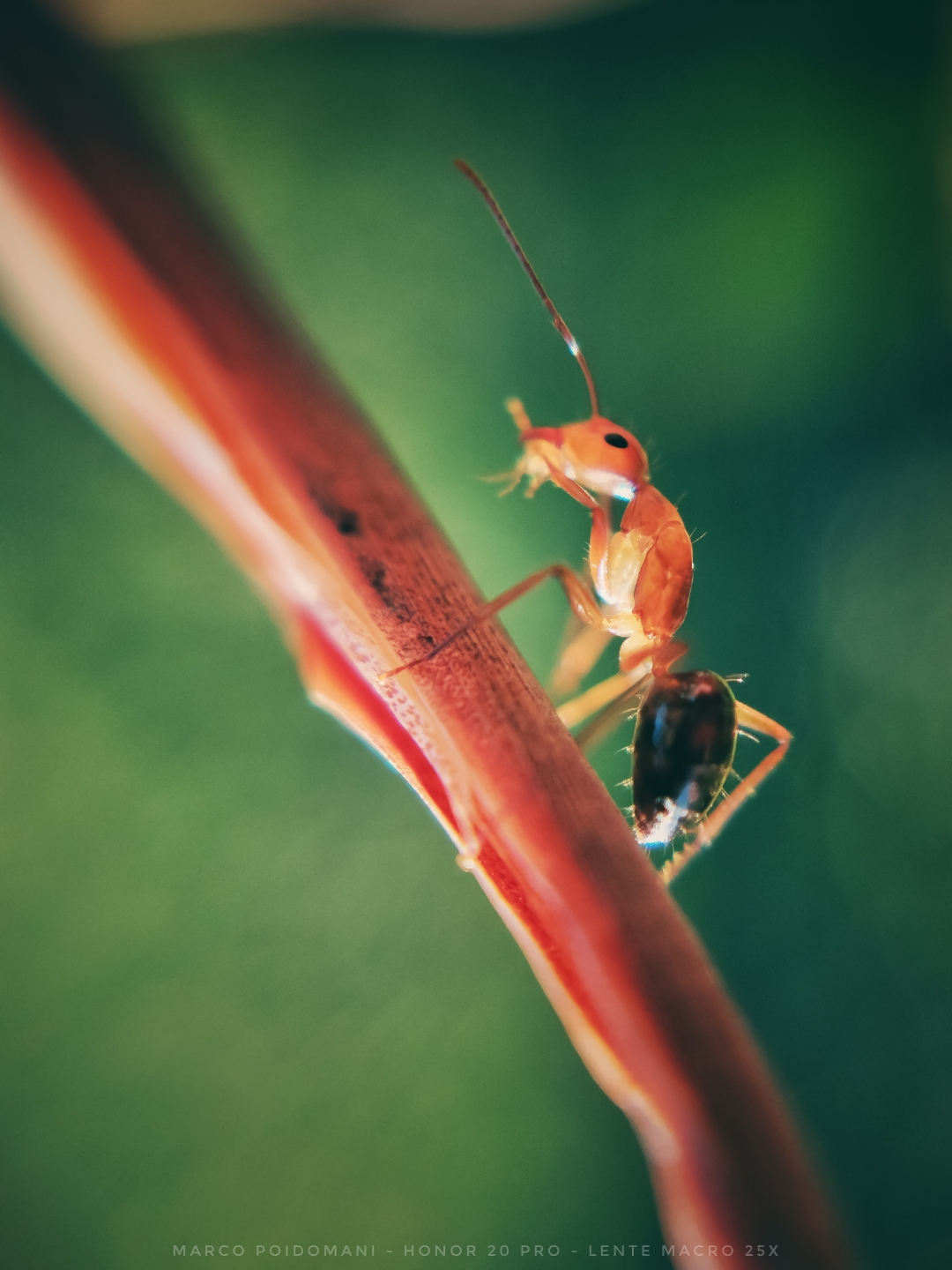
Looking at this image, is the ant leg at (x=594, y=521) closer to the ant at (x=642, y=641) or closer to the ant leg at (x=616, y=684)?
the ant at (x=642, y=641)

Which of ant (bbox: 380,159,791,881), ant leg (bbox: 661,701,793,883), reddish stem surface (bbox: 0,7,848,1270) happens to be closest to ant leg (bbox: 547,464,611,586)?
ant (bbox: 380,159,791,881)

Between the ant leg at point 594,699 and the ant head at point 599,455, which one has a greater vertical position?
the ant head at point 599,455

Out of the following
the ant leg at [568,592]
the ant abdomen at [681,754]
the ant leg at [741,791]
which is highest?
the ant leg at [568,592]

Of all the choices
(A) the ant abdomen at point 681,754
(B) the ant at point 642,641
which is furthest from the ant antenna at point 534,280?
(A) the ant abdomen at point 681,754

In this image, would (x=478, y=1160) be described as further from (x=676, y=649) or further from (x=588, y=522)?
(x=588, y=522)

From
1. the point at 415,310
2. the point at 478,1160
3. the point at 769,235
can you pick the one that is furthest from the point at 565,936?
the point at 769,235

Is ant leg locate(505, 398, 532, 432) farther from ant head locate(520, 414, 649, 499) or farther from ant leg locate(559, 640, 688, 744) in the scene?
ant leg locate(559, 640, 688, 744)
